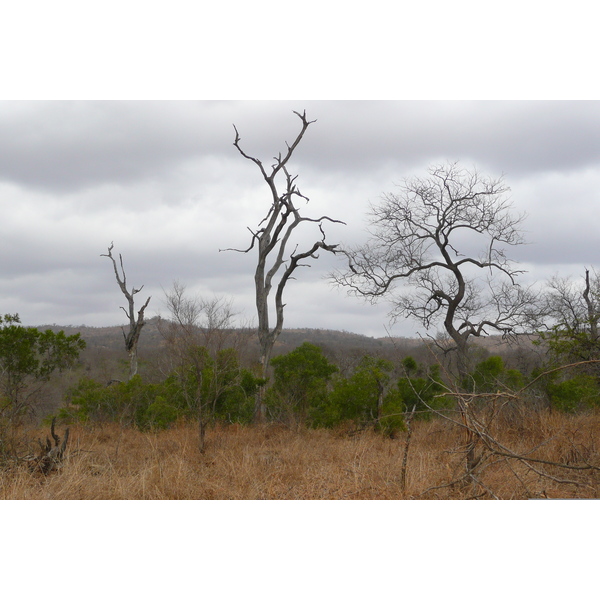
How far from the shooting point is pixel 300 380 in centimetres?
1125

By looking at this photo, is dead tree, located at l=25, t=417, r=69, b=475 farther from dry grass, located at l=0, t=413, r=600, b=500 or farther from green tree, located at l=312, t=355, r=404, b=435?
green tree, located at l=312, t=355, r=404, b=435

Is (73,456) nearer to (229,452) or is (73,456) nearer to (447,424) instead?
(229,452)

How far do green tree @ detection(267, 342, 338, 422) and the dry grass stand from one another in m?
1.70

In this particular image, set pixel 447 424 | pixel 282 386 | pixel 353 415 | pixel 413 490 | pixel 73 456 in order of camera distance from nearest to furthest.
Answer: pixel 413 490 → pixel 73 456 → pixel 447 424 → pixel 353 415 → pixel 282 386

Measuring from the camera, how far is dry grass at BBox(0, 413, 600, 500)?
19.2ft

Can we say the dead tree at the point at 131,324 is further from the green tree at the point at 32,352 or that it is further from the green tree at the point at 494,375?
the green tree at the point at 494,375

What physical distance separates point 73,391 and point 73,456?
615 cm

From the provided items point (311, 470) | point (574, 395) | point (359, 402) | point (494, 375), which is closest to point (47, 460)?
point (311, 470)

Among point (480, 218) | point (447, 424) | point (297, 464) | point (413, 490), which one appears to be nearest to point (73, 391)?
point (297, 464)

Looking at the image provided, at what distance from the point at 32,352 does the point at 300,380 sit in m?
6.17

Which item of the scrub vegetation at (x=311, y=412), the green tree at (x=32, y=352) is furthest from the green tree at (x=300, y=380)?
the green tree at (x=32, y=352)

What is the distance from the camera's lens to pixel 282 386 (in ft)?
37.4

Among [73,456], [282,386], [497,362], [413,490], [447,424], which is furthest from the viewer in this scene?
[497,362]

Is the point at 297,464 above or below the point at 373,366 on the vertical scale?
below
